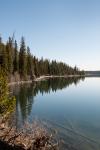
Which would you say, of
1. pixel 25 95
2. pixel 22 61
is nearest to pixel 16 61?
pixel 22 61

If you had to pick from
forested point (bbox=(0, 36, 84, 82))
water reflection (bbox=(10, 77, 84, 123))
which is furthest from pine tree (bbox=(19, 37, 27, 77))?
water reflection (bbox=(10, 77, 84, 123))

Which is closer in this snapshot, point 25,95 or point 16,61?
point 25,95

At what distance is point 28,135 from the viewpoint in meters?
14.0

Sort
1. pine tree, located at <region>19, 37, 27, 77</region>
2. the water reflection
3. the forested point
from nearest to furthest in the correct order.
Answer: the water reflection
the forested point
pine tree, located at <region>19, 37, 27, 77</region>

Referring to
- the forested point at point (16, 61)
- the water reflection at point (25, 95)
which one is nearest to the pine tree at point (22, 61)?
the forested point at point (16, 61)

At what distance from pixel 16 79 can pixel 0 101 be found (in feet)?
262

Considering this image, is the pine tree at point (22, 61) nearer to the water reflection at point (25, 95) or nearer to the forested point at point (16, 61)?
the forested point at point (16, 61)

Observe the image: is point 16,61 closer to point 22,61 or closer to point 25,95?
point 22,61

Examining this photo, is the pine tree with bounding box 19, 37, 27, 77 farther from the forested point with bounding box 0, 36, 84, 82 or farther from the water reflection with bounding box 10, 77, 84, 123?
the water reflection with bounding box 10, 77, 84, 123

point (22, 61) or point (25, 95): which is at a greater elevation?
point (22, 61)

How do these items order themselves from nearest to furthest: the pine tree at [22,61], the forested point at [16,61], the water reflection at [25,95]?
1. the water reflection at [25,95]
2. the forested point at [16,61]
3. the pine tree at [22,61]

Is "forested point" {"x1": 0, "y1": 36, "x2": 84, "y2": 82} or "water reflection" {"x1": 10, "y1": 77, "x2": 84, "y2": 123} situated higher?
"forested point" {"x1": 0, "y1": 36, "x2": 84, "y2": 82}

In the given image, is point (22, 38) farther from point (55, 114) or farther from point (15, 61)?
point (55, 114)

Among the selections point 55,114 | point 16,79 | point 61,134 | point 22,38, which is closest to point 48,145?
point 61,134
